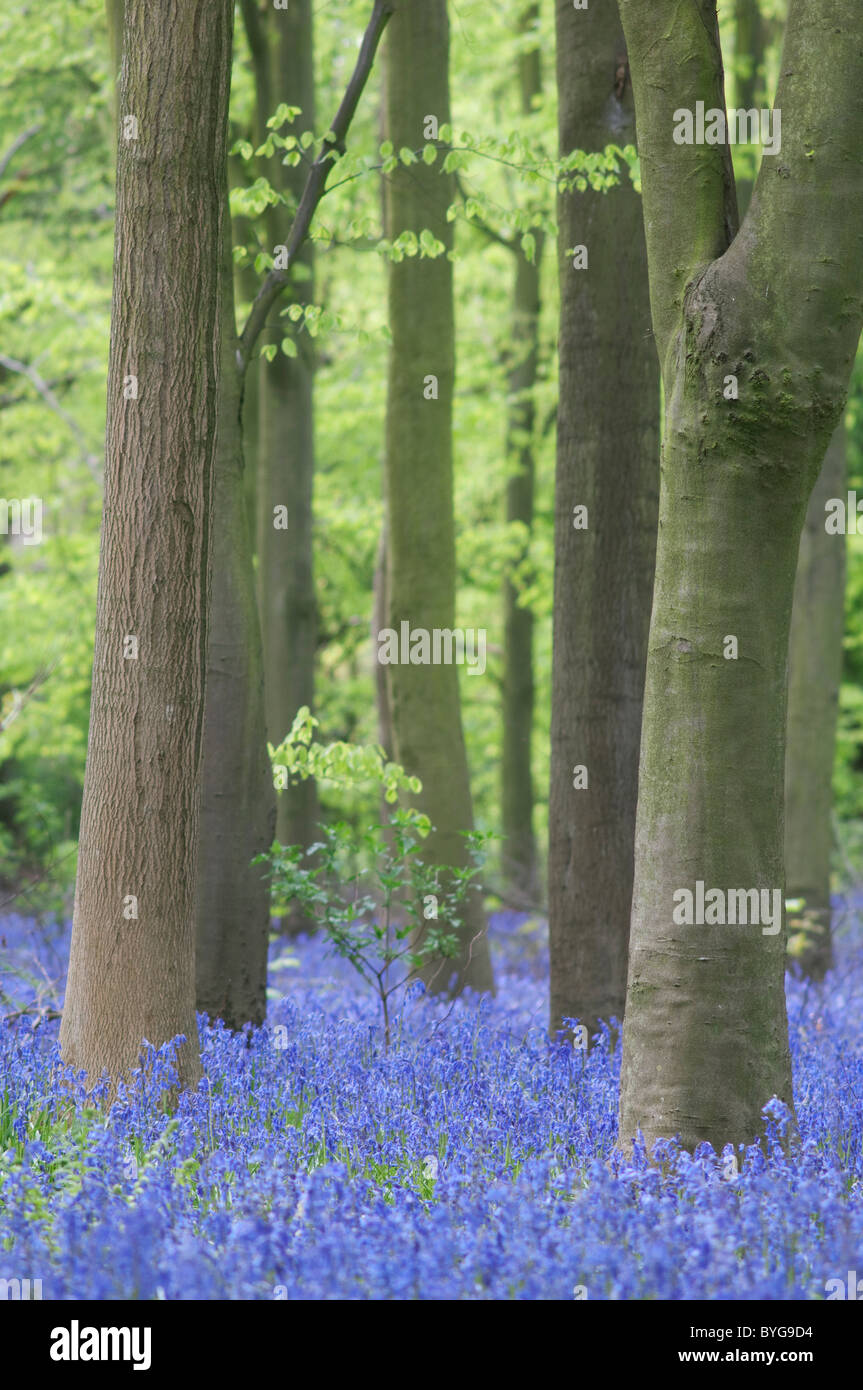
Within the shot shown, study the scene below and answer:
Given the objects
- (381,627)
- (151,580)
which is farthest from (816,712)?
(151,580)

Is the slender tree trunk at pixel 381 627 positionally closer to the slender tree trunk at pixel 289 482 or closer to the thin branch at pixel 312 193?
the slender tree trunk at pixel 289 482

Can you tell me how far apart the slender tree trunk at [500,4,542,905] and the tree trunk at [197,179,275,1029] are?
806 centimetres

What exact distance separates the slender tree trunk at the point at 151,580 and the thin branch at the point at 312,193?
181 cm

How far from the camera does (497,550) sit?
1636 centimetres

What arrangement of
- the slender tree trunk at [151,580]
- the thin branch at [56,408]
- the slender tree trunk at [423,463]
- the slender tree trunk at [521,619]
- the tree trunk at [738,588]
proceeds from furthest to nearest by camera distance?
the thin branch at [56,408] < the slender tree trunk at [521,619] < the slender tree trunk at [423,463] < the slender tree trunk at [151,580] < the tree trunk at [738,588]

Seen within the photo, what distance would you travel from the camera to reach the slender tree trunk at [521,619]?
15.9 meters

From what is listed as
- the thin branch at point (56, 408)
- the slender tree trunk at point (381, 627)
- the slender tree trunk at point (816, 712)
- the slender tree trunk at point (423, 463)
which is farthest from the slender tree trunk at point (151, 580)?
the thin branch at point (56, 408)

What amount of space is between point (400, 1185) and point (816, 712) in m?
8.60

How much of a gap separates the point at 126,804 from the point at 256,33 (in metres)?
Answer: 9.00

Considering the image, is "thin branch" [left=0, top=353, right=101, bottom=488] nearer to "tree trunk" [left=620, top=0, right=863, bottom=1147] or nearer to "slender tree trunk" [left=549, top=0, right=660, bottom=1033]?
"slender tree trunk" [left=549, top=0, right=660, bottom=1033]

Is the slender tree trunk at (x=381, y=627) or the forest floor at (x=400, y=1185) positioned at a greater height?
the slender tree trunk at (x=381, y=627)

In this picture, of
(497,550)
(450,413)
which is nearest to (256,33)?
(450,413)

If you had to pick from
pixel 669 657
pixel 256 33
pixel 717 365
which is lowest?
pixel 669 657
